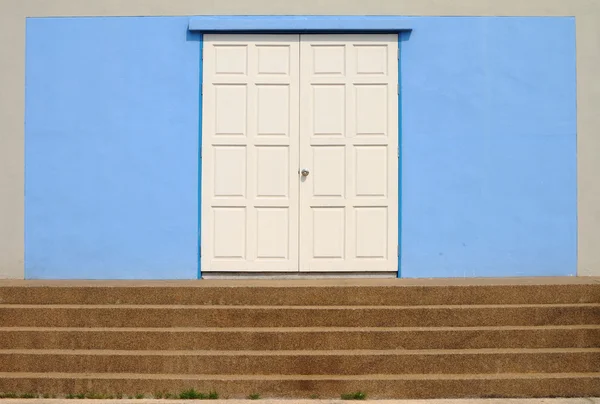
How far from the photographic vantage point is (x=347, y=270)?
24.1 feet

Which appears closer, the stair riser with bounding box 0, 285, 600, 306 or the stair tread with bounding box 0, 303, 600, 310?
the stair tread with bounding box 0, 303, 600, 310

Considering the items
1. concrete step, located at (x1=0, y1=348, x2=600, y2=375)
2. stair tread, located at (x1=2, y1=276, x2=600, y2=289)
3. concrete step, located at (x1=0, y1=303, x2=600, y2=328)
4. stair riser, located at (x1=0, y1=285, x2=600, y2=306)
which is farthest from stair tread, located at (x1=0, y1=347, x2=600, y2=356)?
stair tread, located at (x1=2, y1=276, x2=600, y2=289)

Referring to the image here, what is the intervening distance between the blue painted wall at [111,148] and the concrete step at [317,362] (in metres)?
1.38

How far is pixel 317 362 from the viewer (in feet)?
19.9

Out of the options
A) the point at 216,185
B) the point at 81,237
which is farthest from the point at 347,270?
the point at 81,237

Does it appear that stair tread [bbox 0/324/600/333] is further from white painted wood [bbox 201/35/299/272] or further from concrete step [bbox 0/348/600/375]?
white painted wood [bbox 201/35/299/272]

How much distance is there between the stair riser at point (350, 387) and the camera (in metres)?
5.89

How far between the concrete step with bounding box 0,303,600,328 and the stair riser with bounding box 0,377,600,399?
623 mm

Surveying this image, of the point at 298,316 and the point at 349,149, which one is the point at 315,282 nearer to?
the point at 298,316

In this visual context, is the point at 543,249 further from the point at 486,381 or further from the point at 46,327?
the point at 46,327

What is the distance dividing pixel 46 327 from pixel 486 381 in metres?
3.66

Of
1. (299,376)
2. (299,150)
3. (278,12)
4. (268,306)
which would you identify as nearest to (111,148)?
(299,150)

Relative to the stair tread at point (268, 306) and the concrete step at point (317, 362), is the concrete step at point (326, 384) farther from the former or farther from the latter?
the stair tread at point (268, 306)

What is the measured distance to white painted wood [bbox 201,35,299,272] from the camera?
7.37m
